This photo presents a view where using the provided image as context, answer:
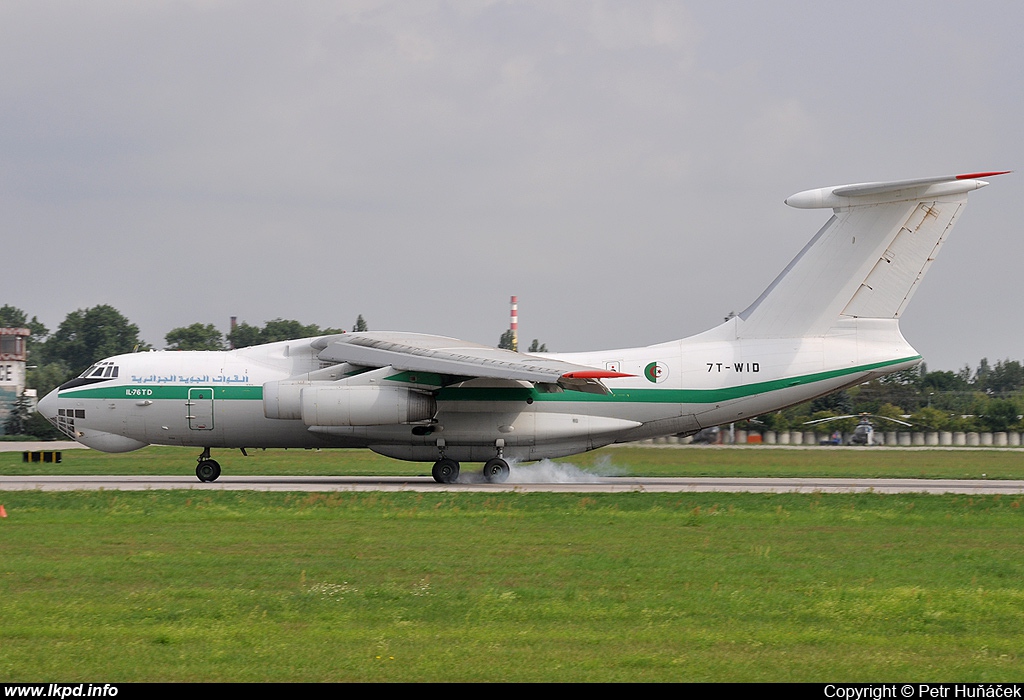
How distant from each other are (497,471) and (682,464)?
6111 millimetres

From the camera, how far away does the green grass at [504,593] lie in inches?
292

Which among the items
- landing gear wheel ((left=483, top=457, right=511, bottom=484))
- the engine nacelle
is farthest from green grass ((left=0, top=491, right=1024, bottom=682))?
landing gear wheel ((left=483, top=457, right=511, bottom=484))

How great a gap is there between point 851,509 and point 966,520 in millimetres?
1806

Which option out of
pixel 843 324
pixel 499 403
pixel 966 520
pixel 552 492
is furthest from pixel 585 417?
pixel 966 520

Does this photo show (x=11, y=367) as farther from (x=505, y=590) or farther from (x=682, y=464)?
(x=505, y=590)

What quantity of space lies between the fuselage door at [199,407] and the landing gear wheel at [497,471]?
6.35 m

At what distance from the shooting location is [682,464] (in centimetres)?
2847

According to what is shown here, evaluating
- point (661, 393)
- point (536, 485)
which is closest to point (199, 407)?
point (536, 485)

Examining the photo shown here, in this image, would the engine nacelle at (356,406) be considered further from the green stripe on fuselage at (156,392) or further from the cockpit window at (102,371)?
the cockpit window at (102,371)

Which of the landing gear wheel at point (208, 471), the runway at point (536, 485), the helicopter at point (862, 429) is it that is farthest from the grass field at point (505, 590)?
the helicopter at point (862, 429)

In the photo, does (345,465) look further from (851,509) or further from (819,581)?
(819,581)

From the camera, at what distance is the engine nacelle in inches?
917

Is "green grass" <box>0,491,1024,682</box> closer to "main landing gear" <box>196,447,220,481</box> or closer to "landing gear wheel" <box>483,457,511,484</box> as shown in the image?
"main landing gear" <box>196,447,220,481</box>

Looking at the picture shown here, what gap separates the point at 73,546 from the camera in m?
12.9
